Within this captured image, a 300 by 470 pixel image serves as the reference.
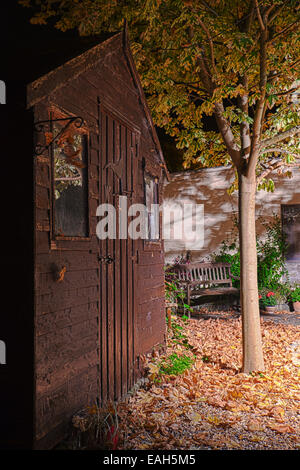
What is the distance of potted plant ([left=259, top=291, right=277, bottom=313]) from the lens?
1197cm

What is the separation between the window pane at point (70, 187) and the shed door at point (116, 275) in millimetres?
450

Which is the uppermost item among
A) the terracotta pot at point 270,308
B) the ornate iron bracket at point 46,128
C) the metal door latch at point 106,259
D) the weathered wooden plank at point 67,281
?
the ornate iron bracket at point 46,128

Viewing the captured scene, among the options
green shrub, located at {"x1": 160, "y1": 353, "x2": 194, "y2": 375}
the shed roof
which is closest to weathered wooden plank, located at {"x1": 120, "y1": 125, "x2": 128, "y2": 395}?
green shrub, located at {"x1": 160, "y1": 353, "x2": 194, "y2": 375}

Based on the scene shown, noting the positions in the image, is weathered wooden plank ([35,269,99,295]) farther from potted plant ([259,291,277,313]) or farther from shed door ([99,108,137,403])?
potted plant ([259,291,277,313])

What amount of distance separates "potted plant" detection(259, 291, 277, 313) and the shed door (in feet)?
22.7

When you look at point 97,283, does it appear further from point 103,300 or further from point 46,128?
point 46,128

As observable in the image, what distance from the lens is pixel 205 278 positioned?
1270 cm

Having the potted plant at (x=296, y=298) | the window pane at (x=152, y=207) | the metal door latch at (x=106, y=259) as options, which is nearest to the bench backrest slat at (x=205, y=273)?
the potted plant at (x=296, y=298)

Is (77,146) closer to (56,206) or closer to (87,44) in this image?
(56,206)

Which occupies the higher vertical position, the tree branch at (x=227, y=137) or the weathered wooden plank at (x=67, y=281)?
the tree branch at (x=227, y=137)

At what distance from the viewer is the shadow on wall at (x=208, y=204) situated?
517 inches

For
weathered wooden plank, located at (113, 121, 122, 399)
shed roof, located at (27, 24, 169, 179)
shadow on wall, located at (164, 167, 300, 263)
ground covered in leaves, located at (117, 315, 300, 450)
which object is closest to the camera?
shed roof, located at (27, 24, 169, 179)

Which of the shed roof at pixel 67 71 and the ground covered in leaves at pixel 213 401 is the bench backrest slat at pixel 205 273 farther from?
the shed roof at pixel 67 71

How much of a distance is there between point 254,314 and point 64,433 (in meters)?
3.92
